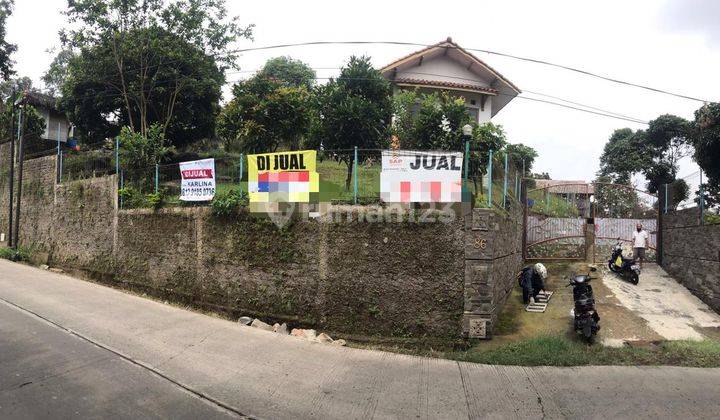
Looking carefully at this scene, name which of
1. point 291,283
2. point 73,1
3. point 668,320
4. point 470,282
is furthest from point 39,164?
point 668,320

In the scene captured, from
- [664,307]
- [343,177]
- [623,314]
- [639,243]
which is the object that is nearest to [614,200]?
[639,243]

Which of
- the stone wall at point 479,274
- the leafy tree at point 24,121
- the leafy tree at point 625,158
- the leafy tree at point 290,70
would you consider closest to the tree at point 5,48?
the leafy tree at point 24,121

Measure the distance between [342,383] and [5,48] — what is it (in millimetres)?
28294

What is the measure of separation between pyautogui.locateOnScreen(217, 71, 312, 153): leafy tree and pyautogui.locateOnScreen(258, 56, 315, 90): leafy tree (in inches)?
Result: 656

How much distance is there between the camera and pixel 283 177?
8.14 meters

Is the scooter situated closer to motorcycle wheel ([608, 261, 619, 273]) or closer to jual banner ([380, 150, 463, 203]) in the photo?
motorcycle wheel ([608, 261, 619, 273])

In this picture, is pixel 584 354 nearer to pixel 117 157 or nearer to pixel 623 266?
pixel 623 266

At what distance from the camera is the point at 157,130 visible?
39.6ft

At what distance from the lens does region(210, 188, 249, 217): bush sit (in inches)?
337

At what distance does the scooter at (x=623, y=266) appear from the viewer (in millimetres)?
9430

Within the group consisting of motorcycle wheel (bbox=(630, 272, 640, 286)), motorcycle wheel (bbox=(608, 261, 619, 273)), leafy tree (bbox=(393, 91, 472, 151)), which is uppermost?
leafy tree (bbox=(393, 91, 472, 151))

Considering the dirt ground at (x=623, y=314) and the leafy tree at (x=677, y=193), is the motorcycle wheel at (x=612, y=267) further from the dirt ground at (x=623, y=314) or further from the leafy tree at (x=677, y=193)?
the leafy tree at (x=677, y=193)

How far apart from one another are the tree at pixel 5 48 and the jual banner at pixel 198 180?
21055mm

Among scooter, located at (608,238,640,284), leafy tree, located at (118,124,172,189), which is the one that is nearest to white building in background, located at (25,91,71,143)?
leafy tree, located at (118,124,172,189)
